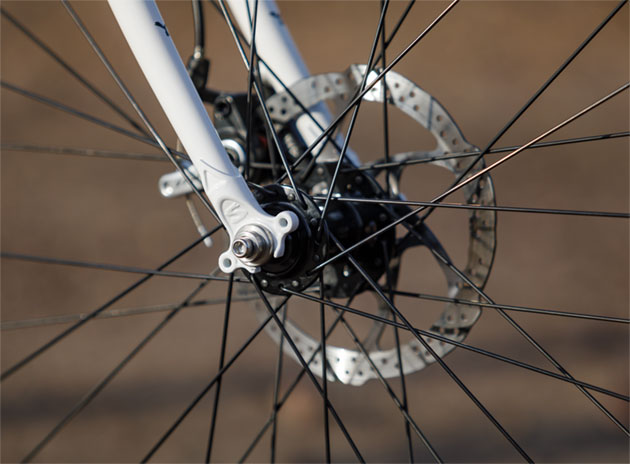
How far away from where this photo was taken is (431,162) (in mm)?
634

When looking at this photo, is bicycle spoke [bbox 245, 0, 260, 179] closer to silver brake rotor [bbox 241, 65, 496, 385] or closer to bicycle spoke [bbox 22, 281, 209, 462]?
silver brake rotor [bbox 241, 65, 496, 385]

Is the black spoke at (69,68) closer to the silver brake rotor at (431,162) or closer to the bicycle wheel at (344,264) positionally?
the bicycle wheel at (344,264)

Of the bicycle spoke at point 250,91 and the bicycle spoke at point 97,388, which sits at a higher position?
the bicycle spoke at point 250,91

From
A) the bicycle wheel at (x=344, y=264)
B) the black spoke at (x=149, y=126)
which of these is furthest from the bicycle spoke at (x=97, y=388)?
the black spoke at (x=149, y=126)

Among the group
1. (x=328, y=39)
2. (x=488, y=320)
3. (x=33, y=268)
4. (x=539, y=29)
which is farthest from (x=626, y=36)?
(x=33, y=268)

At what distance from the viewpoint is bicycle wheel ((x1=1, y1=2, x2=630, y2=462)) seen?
27.2 inches

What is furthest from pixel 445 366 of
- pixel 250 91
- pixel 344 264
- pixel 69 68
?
pixel 69 68

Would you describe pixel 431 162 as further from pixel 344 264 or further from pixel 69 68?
pixel 69 68

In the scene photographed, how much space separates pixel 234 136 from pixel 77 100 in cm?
133

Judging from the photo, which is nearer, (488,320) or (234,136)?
(234,136)

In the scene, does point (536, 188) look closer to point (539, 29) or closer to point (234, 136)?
point (539, 29)

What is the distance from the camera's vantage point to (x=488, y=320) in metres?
1.38

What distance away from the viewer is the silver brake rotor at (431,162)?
63cm

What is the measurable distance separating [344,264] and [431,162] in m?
0.12
